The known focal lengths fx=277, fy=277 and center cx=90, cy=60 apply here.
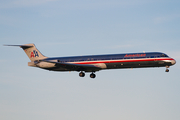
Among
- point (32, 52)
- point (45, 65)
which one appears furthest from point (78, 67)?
point (32, 52)

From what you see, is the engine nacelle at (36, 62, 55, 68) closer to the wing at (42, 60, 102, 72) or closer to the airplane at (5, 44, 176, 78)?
the airplane at (5, 44, 176, 78)

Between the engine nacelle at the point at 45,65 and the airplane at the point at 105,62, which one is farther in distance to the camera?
the engine nacelle at the point at 45,65

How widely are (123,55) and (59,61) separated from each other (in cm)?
1324

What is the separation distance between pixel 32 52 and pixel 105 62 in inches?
705

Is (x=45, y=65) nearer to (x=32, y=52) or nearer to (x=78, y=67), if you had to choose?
(x=32, y=52)

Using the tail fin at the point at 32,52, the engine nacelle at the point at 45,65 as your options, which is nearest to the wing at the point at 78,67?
the engine nacelle at the point at 45,65

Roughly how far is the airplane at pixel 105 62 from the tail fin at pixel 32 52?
2.37m

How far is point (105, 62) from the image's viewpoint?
50.8 meters

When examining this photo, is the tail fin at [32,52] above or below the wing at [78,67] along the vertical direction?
above

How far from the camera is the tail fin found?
59.5m

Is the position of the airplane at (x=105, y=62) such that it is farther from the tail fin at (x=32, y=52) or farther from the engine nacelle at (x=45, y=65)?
the tail fin at (x=32, y=52)

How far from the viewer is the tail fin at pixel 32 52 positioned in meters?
59.5

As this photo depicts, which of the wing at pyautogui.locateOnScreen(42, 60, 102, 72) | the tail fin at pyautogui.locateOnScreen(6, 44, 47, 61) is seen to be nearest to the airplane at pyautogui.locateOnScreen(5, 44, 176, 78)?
the wing at pyautogui.locateOnScreen(42, 60, 102, 72)

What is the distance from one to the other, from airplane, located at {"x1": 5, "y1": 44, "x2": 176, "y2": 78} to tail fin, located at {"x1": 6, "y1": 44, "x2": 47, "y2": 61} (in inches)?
93.2
